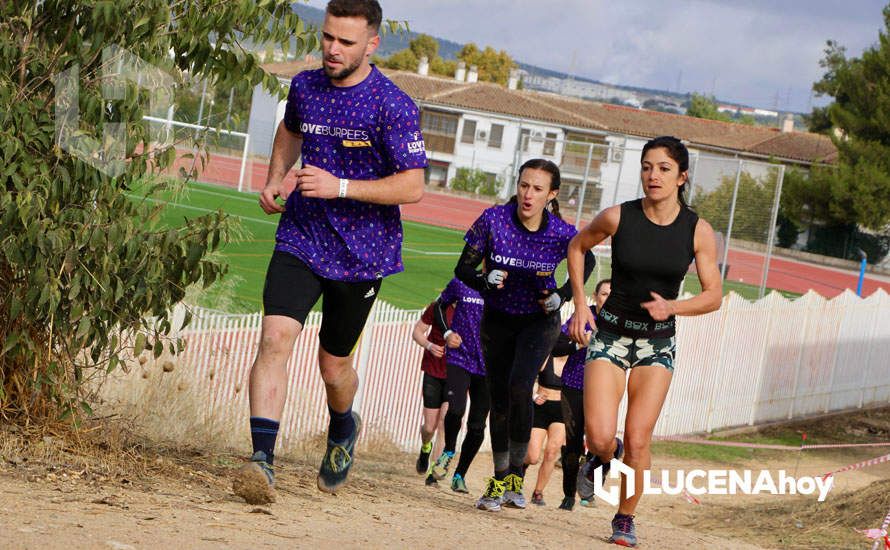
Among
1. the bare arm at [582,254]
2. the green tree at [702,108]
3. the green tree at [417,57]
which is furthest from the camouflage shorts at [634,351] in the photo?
the green tree at [702,108]

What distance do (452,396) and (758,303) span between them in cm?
965

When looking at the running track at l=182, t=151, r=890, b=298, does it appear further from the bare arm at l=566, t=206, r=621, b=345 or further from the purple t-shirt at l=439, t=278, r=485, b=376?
the bare arm at l=566, t=206, r=621, b=345

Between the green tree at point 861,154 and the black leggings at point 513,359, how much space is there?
53.9 metres

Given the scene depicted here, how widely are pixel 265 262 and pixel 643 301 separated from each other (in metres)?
22.9

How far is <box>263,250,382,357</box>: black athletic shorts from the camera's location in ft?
20.5

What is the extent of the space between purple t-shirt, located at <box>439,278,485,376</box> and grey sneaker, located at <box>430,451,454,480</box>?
2.70 feet

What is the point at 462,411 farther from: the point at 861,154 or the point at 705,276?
the point at 861,154

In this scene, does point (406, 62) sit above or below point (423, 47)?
below

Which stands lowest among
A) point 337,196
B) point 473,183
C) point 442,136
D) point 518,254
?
point 518,254

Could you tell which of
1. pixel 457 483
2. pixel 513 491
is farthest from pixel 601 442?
pixel 457 483

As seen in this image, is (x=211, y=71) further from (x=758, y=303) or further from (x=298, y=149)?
(x=758, y=303)

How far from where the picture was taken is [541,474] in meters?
12.1

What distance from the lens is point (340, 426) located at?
23.0 feet

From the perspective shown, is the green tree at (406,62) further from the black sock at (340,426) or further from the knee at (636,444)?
the black sock at (340,426)
